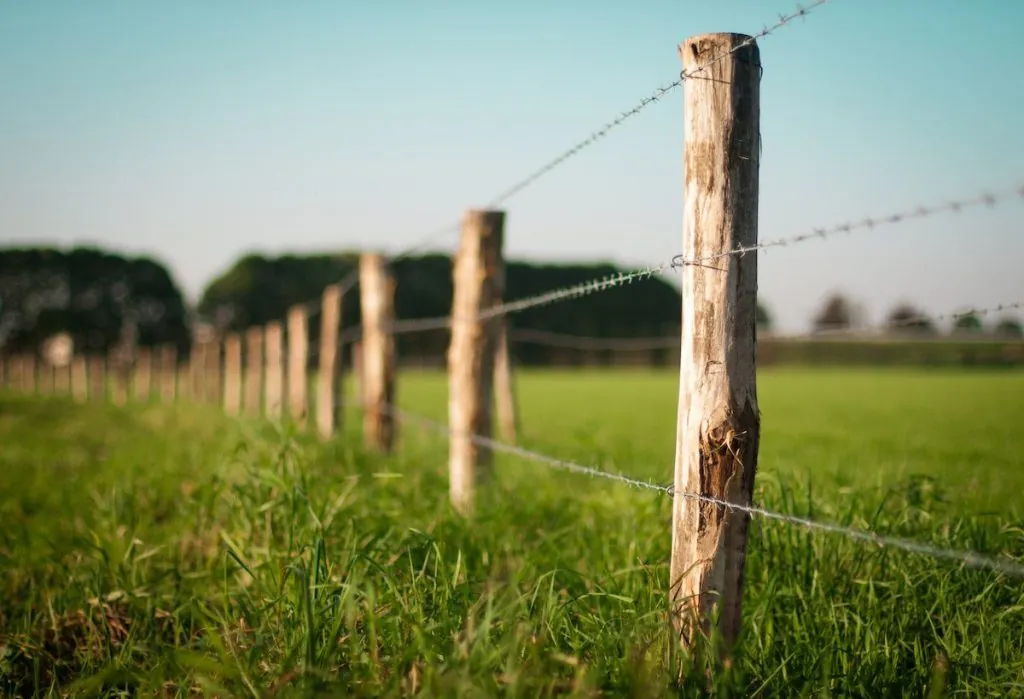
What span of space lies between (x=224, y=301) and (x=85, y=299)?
808 centimetres

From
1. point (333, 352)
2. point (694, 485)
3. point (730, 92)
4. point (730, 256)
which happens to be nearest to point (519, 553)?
point (694, 485)

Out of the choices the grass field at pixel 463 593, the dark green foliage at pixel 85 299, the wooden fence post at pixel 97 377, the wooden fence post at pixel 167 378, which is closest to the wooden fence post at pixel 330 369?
the grass field at pixel 463 593

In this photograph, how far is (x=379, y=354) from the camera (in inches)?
269

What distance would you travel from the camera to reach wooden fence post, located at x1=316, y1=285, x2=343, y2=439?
826cm

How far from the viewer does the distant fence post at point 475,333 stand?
471cm

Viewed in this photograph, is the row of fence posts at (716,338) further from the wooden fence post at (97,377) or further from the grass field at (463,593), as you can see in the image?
the wooden fence post at (97,377)

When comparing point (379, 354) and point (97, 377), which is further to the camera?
point (97, 377)

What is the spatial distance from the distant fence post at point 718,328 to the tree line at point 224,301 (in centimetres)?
4018

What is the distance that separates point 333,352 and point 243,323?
4531cm

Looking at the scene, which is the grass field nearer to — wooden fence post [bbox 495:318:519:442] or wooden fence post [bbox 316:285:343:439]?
wooden fence post [bbox 316:285:343:439]

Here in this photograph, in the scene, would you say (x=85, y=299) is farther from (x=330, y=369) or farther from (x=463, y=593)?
(x=463, y=593)

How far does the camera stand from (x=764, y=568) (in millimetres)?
2852

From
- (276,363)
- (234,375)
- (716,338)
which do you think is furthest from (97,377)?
(716,338)

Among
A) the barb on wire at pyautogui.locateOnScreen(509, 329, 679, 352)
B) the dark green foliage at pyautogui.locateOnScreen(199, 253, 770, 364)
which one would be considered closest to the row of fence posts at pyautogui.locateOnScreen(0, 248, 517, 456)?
the barb on wire at pyautogui.locateOnScreen(509, 329, 679, 352)
